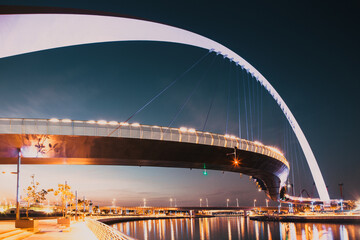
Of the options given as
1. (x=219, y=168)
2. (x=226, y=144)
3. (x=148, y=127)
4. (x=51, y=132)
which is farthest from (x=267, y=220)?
(x=51, y=132)

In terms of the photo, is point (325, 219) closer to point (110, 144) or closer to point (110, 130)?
point (110, 144)

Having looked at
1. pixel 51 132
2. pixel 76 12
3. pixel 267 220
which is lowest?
pixel 267 220

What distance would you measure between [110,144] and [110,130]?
6.60ft

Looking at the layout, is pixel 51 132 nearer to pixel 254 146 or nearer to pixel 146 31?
pixel 146 31

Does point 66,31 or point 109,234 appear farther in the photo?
point 66,31

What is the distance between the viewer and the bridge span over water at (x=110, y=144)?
32.8 meters

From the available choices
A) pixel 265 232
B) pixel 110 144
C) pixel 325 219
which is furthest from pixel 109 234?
pixel 325 219

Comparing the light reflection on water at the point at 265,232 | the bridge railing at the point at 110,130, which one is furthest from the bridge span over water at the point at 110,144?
the light reflection on water at the point at 265,232

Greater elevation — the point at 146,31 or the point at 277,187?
the point at 146,31

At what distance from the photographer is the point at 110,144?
36.7 m

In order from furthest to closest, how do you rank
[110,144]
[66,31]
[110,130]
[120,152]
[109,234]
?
[120,152], [110,144], [110,130], [66,31], [109,234]

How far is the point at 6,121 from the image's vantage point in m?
31.8

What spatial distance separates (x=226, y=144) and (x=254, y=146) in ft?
25.7

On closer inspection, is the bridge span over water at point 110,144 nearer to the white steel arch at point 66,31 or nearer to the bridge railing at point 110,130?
the bridge railing at point 110,130
